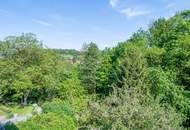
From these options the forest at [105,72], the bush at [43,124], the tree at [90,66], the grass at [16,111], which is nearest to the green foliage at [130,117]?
the bush at [43,124]

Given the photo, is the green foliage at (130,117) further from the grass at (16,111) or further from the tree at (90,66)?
the tree at (90,66)

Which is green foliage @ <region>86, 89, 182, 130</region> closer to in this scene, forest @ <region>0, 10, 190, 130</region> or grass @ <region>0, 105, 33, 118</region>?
forest @ <region>0, 10, 190, 130</region>

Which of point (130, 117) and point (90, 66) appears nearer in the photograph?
point (130, 117)

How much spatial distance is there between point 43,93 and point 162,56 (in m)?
15.2

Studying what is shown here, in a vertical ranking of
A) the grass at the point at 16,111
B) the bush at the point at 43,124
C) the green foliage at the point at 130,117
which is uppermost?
the green foliage at the point at 130,117

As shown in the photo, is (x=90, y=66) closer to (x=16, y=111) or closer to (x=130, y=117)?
(x=16, y=111)

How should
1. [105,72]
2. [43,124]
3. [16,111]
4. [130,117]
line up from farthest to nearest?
[105,72] < [16,111] < [43,124] < [130,117]

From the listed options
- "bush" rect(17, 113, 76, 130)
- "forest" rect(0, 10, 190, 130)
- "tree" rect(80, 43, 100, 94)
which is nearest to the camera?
"bush" rect(17, 113, 76, 130)

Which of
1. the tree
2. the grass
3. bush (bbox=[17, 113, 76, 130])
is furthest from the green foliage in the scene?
the tree

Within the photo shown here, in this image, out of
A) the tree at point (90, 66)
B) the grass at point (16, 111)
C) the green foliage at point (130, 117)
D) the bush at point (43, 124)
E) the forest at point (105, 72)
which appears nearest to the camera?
the green foliage at point (130, 117)

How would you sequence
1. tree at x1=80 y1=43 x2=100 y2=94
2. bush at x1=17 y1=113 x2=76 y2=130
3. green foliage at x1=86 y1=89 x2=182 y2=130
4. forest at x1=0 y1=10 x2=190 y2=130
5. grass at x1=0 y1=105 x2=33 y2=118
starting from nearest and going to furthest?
green foliage at x1=86 y1=89 x2=182 y2=130 < bush at x1=17 y1=113 x2=76 y2=130 < forest at x1=0 y1=10 x2=190 y2=130 < grass at x1=0 y1=105 x2=33 y2=118 < tree at x1=80 y1=43 x2=100 y2=94

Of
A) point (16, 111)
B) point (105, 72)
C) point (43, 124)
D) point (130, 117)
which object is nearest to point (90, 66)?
point (105, 72)

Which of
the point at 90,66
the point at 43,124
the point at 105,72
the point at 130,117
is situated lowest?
the point at 43,124

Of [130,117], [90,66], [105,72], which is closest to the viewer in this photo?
[130,117]
